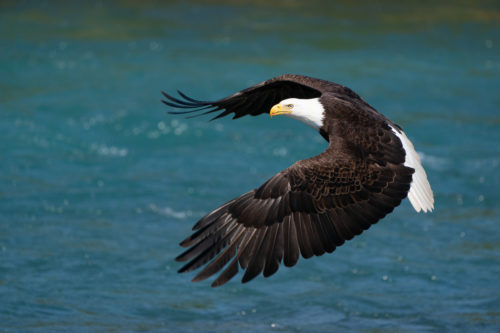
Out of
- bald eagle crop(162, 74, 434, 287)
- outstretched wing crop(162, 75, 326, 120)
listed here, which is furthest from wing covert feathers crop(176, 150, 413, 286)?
outstretched wing crop(162, 75, 326, 120)

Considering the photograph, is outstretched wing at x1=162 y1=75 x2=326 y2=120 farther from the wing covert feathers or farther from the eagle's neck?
the wing covert feathers

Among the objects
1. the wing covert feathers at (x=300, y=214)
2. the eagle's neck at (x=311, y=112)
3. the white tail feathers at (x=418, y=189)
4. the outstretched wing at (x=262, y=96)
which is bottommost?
the wing covert feathers at (x=300, y=214)

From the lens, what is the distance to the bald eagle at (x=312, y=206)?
17.0 feet

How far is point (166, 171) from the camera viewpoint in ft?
35.6

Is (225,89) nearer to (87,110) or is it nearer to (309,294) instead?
(87,110)

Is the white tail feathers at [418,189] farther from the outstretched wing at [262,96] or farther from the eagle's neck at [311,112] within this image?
the outstretched wing at [262,96]

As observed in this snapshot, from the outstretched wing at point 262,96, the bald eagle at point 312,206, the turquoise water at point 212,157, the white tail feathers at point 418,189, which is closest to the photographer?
the bald eagle at point 312,206

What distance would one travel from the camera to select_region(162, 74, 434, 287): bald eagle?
5184mm

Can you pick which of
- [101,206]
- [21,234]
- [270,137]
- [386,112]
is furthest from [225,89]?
[21,234]

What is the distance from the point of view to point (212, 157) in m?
11.2

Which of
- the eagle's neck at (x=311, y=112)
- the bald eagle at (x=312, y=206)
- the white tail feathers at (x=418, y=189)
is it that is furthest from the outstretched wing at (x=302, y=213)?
the eagle's neck at (x=311, y=112)

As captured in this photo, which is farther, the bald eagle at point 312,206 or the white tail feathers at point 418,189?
the white tail feathers at point 418,189

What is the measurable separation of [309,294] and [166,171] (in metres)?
3.76

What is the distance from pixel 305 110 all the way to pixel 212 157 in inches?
203
